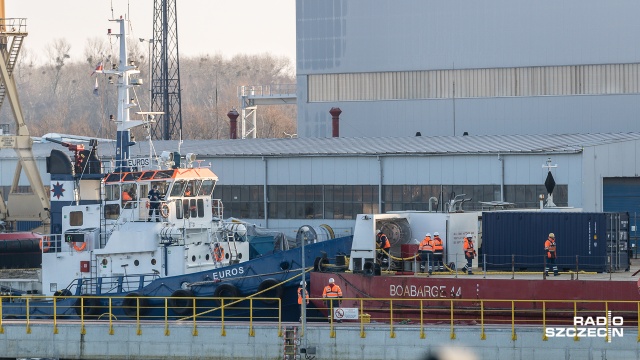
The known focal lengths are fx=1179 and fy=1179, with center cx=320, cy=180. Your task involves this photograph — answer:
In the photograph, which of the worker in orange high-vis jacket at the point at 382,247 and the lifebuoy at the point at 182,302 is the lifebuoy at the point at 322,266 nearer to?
the worker in orange high-vis jacket at the point at 382,247

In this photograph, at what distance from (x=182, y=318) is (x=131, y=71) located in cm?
878

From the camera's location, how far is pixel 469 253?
1167 inches

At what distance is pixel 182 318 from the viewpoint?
30094 millimetres

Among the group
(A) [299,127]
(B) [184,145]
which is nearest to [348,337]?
(B) [184,145]

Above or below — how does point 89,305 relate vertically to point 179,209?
below

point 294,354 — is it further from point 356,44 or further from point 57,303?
point 356,44

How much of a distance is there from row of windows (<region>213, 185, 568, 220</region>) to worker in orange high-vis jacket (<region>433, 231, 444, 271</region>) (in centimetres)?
945

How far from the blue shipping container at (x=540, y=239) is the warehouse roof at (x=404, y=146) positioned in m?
9.70

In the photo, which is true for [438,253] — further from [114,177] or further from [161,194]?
[114,177]

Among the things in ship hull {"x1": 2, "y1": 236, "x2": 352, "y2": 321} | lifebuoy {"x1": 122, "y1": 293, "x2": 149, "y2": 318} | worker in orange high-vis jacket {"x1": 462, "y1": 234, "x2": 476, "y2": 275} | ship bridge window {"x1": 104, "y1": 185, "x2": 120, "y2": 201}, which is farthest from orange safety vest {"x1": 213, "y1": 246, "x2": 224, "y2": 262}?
worker in orange high-vis jacket {"x1": 462, "y1": 234, "x2": 476, "y2": 275}

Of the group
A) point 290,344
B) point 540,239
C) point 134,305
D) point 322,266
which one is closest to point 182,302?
point 134,305

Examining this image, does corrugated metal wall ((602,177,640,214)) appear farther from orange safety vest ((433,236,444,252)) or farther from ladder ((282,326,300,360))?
ladder ((282,326,300,360))

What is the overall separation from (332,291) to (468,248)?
3677mm

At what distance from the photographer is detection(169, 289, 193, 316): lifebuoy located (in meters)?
31.8
